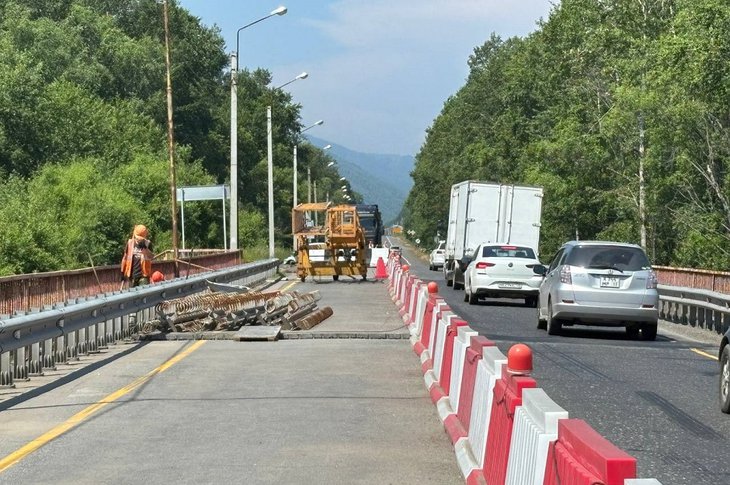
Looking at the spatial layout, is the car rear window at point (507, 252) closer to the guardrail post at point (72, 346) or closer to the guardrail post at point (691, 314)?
the guardrail post at point (691, 314)

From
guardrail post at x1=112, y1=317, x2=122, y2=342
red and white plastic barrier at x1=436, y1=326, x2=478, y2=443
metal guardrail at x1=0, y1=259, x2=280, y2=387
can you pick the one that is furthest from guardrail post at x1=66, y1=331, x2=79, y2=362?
red and white plastic barrier at x1=436, y1=326, x2=478, y2=443

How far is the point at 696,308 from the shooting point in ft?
85.8

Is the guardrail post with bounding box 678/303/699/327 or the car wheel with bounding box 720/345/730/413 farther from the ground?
the car wheel with bounding box 720/345/730/413

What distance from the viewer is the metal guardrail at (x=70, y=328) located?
13773 mm

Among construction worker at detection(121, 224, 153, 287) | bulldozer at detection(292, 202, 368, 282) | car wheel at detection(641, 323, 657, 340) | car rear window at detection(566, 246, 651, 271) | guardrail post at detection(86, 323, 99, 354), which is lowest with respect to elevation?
bulldozer at detection(292, 202, 368, 282)

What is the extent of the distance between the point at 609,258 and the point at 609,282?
483mm

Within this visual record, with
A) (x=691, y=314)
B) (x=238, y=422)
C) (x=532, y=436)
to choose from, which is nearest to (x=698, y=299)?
(x=691, y=314)

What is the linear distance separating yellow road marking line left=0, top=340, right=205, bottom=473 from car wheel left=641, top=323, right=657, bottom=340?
28.3 feet

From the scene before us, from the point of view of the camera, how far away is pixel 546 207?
6962 centimetres

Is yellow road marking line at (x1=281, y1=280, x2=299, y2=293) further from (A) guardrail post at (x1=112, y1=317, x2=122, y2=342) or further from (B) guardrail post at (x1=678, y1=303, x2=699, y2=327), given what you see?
(A) guardrail post at (x1=112, y1=317, x2=122, y2=342)

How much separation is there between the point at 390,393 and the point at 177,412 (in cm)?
239

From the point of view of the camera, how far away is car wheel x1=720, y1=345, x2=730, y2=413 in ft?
39.4

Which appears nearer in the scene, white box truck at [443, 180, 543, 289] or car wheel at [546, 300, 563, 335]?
car wheel at [546, 300, 563, 335]

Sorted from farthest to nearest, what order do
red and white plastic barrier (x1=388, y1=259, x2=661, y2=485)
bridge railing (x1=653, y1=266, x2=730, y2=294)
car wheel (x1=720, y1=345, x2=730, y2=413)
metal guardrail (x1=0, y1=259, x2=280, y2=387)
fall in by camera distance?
1. bridge railing (x1=653, y1=266, x2=730, y2=294)
2. metal guardrail (x1=0, y1=259, x2=280, y2=387)
3. car wheel (x1=720, y1=345, x2=730, y2=413)
4. red and white plastic barrier (x1=388, y1=259, x2=661, y2=485)
